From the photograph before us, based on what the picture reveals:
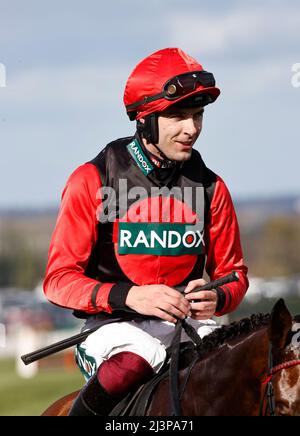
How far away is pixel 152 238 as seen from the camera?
4.77 metres

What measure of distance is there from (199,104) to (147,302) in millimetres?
942

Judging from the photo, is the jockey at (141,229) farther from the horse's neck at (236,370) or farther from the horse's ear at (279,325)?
the horse's ear at (279,325)

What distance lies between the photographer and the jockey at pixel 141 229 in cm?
458

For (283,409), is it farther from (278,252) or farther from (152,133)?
(278,252)

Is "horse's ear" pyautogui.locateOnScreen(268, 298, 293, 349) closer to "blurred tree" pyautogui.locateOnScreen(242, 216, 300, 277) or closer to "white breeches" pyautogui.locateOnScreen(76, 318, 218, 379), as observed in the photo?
"white breeches" pyautogui.locateOnScreen(76, 318, 218, 379)

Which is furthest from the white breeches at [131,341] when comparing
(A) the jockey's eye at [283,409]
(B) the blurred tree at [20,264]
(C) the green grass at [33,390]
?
(B) the blurred tree at [20,264]

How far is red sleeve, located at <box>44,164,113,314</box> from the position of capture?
15.3 ft

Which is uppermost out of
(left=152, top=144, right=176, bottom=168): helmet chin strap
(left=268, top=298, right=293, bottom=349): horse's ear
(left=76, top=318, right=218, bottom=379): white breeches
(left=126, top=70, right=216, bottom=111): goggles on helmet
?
(left=126, top=70, right=216, bottom=111): goggles on helmet

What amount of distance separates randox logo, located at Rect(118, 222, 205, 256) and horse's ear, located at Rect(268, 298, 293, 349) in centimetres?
97

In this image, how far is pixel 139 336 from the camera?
182 inches

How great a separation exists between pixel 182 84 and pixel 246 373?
1.35m

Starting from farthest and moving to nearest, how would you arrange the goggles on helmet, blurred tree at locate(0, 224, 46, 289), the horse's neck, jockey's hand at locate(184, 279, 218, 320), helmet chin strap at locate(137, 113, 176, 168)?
1. blurred tree at locate(0, 224, 46, 289)
2. helmet chin strap at locate(137, 113, 176, 168)
3. the goggles on helmet
4. jockey's hand at locate(184, 279, 218, 320)
5. the horse's neck

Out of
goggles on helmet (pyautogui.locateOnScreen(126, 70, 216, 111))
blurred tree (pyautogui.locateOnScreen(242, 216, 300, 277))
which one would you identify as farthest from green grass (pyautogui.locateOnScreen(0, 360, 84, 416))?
blurred tree (pyautogui.locateOnScreen(242, 216, 300, 277))
